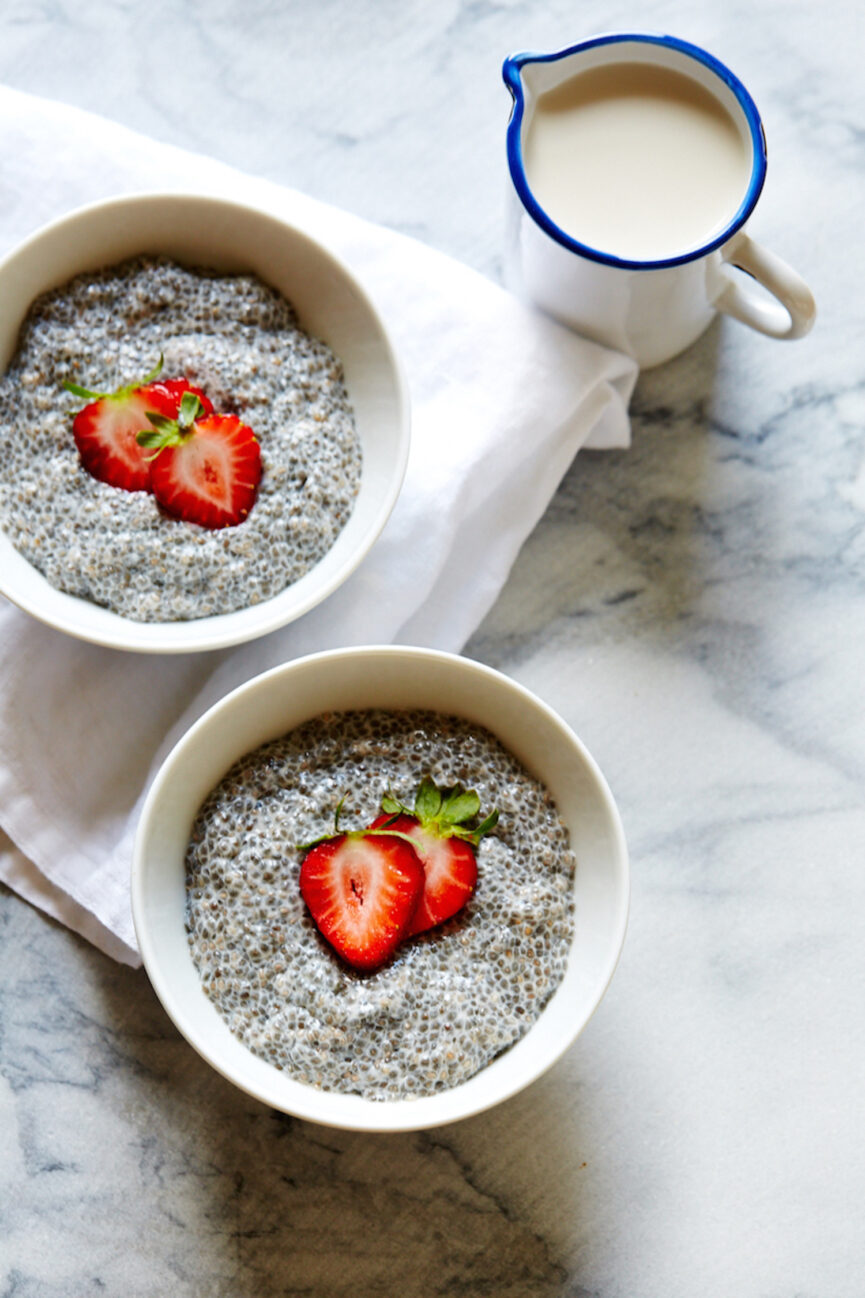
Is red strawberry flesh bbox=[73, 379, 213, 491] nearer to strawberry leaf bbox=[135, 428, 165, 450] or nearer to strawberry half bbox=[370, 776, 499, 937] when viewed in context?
strawberry leaf bbox=[135, 428, 165, 450]

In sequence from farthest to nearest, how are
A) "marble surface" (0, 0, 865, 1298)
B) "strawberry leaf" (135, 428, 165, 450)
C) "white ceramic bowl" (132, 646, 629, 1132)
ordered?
"marble surface" (0, 0, 865, 1298)
"strawberry leaf" (135, 428, 165, 450)
"white ceramic bowl" (132, 646, 629, 1132)

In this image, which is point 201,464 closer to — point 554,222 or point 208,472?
point 208,472

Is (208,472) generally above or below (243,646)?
above

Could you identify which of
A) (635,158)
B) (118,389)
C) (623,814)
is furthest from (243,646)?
(635,158)

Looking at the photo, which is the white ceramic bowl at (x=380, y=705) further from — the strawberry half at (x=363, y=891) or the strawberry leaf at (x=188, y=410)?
the strawberry leaf at (x=188, y=410)

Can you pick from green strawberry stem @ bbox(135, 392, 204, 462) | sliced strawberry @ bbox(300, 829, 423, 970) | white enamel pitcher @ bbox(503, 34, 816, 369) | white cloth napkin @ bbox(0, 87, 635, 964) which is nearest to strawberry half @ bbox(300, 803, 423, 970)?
Answer: sliced strawberry @ bbox(300, 829, 423, 970)

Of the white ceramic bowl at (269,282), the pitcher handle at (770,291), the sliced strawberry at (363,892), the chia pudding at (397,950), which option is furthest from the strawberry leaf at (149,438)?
the pitcher handle at (770,291)

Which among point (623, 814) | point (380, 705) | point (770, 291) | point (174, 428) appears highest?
point (174, 428)
